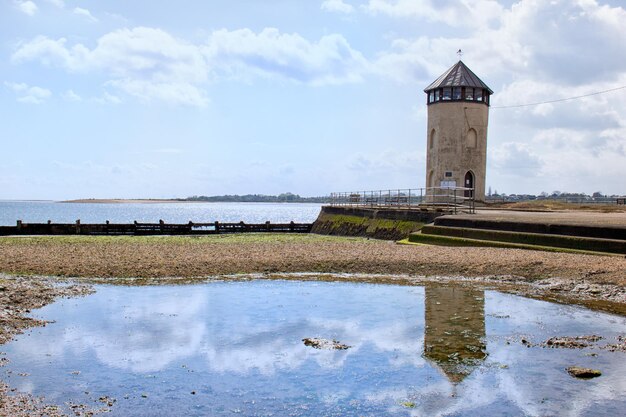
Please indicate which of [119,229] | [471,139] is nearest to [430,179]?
[471,139]

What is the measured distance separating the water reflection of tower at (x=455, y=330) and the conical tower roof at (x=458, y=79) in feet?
101

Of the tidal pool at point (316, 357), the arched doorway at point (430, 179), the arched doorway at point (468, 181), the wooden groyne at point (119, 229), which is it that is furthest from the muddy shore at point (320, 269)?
the arched doorway at point (430, 179)

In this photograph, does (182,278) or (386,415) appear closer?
(386,415)

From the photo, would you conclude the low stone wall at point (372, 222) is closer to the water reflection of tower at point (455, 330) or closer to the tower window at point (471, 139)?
the tower window at point (471, 139)

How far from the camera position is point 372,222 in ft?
128

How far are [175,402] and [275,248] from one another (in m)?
19.2

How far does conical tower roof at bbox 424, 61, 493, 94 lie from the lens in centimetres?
4544

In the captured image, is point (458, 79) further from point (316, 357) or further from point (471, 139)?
point (316, 357)

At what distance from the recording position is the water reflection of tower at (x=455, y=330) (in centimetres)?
1001

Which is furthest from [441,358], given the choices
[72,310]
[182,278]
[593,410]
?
[182,278]

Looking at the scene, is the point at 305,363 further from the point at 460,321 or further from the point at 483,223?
the point at 483,223

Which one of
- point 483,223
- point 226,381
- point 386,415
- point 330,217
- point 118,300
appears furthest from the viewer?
point 330,217

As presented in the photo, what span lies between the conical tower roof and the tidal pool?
107ft

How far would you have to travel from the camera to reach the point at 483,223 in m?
27.1
